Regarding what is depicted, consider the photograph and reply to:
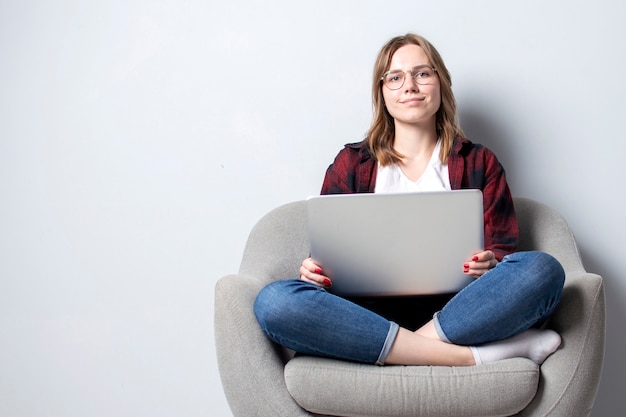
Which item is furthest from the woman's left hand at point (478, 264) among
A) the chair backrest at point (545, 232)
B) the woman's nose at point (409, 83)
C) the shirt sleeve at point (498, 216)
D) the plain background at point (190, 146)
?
the plain background at point (190, 146)

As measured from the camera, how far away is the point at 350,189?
2096 mm

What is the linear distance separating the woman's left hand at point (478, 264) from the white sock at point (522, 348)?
16 centimetres

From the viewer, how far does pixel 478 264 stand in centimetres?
167

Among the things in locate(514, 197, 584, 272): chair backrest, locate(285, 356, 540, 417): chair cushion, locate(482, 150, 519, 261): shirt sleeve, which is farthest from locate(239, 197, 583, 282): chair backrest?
locate(285, 356, 540, 417): chair cushion

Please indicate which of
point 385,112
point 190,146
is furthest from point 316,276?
point 190,146

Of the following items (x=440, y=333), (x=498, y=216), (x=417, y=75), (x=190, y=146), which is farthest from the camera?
(x=190, y=146)

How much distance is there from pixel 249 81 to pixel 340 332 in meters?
1.05

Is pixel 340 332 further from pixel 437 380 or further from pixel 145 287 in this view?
pixel 145 287

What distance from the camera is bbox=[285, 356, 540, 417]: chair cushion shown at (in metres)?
1.54

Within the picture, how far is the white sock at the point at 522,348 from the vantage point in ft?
5.35

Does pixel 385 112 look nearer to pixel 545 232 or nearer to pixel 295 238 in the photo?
pixel 295 238

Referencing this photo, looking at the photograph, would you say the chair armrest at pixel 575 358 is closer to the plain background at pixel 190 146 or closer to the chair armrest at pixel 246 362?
the chair armrest at pixel 246 362

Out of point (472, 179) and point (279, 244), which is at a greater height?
point (472, 179)

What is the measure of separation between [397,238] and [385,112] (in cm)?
68
